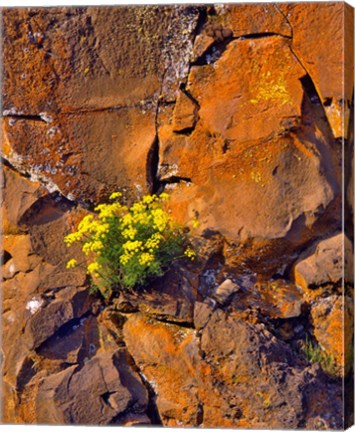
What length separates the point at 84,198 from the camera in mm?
7742

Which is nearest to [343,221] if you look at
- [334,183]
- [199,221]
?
[334,183]

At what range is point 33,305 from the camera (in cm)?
764

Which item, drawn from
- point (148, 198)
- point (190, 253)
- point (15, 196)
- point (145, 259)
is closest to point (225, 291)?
point (190, 253)

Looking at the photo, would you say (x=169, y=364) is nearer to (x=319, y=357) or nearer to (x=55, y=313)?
(x=55, y=313)

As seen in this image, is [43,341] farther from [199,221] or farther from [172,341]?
[199,221]

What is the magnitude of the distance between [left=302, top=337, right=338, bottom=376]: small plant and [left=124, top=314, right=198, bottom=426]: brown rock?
2.62ft

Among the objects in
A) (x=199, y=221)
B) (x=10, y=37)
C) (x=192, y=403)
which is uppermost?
(x=10, y=37)

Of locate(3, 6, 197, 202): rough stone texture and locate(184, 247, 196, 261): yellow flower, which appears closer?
locate(184, 247, 196, 261): yellow flower

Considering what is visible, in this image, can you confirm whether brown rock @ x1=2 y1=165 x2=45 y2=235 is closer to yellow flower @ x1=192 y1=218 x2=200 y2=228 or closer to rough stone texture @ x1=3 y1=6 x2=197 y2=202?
rough stone texture @ x1=3 y1=6 x2=197 y2=202

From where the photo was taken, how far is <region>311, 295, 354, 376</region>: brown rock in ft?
23.7

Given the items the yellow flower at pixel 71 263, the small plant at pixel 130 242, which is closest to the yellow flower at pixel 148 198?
the small plant at pixel 130 242

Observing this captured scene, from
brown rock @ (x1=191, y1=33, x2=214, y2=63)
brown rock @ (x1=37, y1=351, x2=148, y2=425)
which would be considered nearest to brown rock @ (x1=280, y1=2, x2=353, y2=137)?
brown rock @ (x1=191, y1=33, x2=214, y2=63)

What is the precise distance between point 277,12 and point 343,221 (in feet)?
5.13

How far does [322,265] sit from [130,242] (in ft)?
4.50
